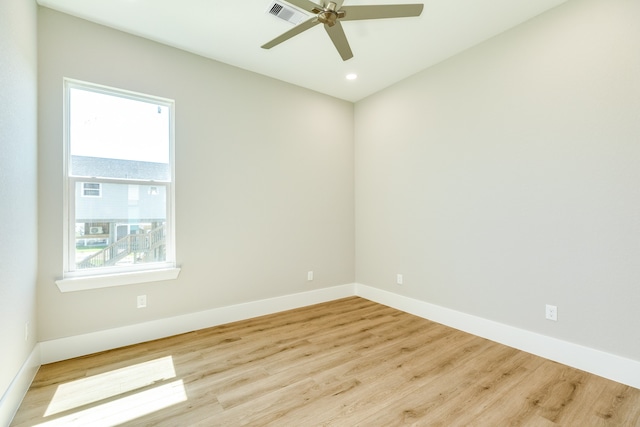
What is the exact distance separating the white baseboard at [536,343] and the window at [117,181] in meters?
2.84

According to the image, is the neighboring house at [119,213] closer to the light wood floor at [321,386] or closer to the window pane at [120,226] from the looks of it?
the window pane at [120,226]

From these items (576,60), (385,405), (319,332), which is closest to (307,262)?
(319,332)

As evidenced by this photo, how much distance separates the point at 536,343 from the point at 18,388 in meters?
3.82

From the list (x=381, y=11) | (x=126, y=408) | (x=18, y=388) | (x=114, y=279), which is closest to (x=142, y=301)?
(x=114, y=279)

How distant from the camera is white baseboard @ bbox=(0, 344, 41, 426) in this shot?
5.30ft

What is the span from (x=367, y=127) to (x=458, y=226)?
1.92 metres

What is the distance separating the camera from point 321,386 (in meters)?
2.04

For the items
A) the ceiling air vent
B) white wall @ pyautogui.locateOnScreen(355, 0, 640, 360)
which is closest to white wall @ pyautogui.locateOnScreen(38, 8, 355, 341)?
white wall @ pyautogui.locateOnScreen(355, 0, 640, 360)

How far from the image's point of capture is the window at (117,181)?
99.7 inches

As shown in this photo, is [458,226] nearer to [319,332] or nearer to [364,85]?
[319,332]

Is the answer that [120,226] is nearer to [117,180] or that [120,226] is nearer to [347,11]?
[117,180]

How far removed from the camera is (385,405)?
1831 millimetres

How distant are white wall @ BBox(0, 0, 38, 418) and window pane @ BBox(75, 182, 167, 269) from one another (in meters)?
0.33

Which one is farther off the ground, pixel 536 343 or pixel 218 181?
pixel 218 181
